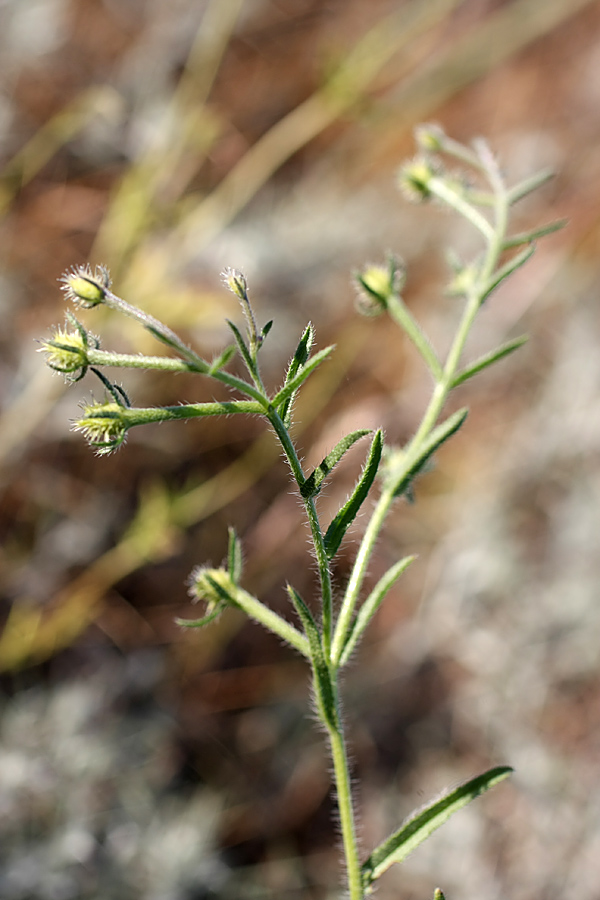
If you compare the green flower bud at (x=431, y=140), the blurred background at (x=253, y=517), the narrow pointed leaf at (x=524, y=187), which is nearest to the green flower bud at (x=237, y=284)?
the narrow pointed leaf at (x=524, y=187)

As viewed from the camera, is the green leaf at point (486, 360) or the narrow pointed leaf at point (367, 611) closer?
the narrow pointed leaf at point (367, 611)

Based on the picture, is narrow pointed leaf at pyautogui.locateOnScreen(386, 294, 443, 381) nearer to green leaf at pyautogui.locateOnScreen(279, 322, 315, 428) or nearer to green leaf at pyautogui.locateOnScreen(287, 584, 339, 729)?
green leaf at pyautogui.locateOnScreen(279, 322, 315, 428)

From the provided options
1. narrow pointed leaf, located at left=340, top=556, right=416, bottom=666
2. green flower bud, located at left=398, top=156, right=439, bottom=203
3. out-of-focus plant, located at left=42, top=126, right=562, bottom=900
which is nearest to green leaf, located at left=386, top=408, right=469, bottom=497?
out-of-focus plant, located at left=42, top=126, right=562, bottom=900

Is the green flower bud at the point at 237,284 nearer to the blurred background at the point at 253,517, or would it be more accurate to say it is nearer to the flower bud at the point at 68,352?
the flower bud at the point at 68,352

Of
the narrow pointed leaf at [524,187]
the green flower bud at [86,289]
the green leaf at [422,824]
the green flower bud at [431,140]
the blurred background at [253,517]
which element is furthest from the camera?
the blurred background at [253,517]

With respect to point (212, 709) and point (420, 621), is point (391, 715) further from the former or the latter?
point (212, 709)

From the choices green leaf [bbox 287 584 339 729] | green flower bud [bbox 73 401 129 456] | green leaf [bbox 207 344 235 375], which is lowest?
green leaf [bbox 287 584 339 729]

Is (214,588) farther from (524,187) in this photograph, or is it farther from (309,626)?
(524,187)
